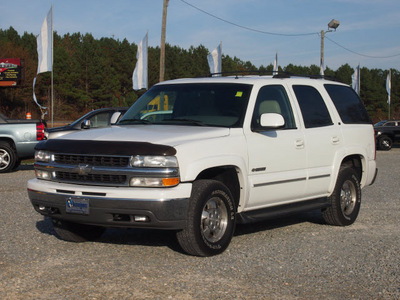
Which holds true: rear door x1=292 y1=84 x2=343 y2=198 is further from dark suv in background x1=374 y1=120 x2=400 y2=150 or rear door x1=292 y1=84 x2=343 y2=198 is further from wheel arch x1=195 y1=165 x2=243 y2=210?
dark suv in background x1=374 y1=120 x2=400 y2=150

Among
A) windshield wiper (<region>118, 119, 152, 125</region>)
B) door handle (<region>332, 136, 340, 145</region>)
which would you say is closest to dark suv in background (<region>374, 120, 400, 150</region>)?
door handle (<region>332, 136, 340, 145</region>)

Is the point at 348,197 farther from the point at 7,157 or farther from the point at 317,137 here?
the point at 7,157

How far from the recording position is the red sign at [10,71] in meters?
77.5

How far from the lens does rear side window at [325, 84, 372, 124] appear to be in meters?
8.48

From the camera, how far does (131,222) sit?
580 centimetres

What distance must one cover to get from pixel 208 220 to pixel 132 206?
90 cm

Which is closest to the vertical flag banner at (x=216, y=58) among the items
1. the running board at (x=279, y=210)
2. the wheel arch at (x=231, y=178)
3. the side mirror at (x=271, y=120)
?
the running board at (x=279, y=210)

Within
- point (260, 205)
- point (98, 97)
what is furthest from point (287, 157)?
point (98, 97)

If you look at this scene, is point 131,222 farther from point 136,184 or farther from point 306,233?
point 306,233

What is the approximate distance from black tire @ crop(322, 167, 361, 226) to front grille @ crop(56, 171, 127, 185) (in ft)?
10.9

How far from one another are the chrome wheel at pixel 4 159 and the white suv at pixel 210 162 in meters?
9.20

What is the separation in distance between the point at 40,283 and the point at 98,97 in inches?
3477

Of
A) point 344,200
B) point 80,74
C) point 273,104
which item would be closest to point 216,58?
point 344,200

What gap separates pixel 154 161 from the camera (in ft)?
18.7
